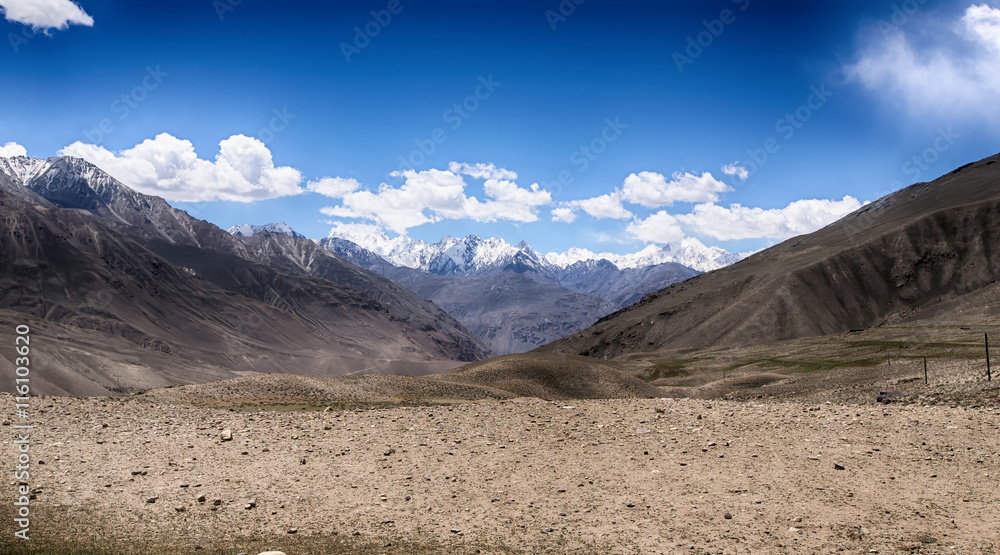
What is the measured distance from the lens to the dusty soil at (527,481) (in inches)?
524

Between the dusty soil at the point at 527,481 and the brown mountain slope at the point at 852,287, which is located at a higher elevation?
Result: the brown mountain slope at the point at 852,287

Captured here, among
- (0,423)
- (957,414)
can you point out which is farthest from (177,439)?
(957,414)

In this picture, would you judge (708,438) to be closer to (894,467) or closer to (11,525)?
(894,467)

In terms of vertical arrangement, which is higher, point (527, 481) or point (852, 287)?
point (852, 287)

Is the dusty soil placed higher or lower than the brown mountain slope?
lower

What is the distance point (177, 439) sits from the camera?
818 inches

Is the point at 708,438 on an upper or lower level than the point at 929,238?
lower

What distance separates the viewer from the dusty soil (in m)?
13.3

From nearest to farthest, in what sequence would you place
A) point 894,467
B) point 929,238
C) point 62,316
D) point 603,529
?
1. point 603,529
2. point 894,467
3. point 929,238
4. point 62,316

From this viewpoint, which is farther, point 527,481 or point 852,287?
point 852,287

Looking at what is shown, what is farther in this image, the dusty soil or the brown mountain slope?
the brown mountain slope

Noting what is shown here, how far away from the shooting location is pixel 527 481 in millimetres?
16953

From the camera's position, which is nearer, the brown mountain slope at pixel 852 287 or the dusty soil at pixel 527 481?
the dusty soil at pixel 527 481

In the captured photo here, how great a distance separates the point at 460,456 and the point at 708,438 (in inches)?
312
